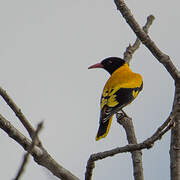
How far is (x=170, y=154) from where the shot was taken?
3375 millimetres

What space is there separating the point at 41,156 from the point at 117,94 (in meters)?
3.66

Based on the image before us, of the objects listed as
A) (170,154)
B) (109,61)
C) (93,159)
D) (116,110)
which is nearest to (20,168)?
(93,159)

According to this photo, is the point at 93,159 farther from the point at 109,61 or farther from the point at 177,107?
the point at 109,61

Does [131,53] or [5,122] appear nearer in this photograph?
[5,122]

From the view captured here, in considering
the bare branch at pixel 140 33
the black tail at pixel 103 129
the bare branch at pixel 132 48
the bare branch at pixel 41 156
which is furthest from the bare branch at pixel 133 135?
the bare branch at pixel 41 156

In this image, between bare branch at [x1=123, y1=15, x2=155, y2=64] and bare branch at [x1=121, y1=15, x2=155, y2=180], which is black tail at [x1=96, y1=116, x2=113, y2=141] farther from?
bare branch at [x1=123, y1=15, x2=155, y2=64]

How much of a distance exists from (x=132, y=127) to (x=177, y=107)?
1.13 m

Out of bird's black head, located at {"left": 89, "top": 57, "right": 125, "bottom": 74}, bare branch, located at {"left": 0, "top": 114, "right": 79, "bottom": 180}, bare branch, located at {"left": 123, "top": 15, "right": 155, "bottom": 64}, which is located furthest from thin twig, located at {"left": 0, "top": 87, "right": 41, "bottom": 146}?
bird's black head, located at {"left": 89, "top": 57, "right": 125, "bottom": 74}

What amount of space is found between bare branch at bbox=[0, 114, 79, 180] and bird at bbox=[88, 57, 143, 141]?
260 centimetres

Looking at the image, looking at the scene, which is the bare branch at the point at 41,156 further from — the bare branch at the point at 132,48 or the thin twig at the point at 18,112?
the bare branch at the point at 132,48

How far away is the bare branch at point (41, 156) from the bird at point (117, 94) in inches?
102

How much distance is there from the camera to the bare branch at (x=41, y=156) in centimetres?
261

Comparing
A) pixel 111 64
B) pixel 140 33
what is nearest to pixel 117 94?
pixel 111 64

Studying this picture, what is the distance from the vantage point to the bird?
5517mm
